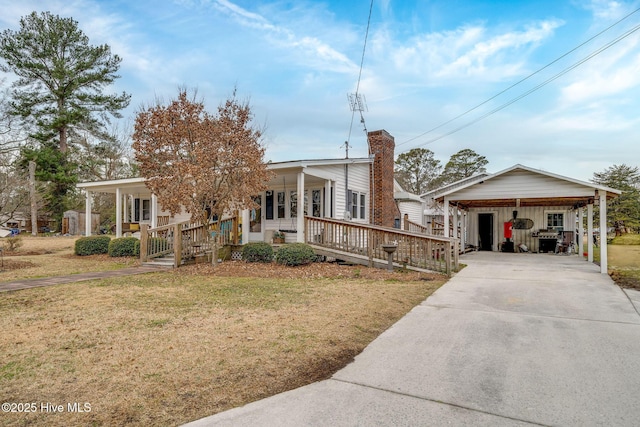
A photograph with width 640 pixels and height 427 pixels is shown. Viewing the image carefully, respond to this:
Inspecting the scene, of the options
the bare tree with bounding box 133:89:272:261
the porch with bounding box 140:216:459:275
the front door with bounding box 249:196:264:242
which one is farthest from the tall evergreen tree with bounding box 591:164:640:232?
the bare tree with bounding box 133:89:272:261

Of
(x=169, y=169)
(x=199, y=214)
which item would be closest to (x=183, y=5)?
(x=169, y=169)

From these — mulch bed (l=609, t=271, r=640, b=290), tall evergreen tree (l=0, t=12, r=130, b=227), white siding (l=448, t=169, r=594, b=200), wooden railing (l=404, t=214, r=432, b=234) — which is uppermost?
tall evergreen tree (l=0, t=12, r=130, b=227)

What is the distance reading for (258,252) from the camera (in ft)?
39.1

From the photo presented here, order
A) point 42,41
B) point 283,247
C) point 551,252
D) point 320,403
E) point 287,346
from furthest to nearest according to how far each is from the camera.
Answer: point 42,41 < point 551,252 < point 283,247 < point 287,346 < point 320,403

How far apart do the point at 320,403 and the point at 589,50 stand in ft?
52.0

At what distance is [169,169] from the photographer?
10.4 metres

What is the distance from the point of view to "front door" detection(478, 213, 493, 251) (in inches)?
806

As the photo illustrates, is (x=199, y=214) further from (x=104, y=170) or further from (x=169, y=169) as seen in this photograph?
(x=104, y=170)

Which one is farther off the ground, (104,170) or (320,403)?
(104,170)

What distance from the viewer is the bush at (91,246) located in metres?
14.2

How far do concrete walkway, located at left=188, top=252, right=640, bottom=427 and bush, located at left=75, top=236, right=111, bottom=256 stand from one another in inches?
522

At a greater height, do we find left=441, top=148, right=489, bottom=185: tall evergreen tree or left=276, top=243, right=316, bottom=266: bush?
left=441, top=148, right=489, bottom=185: tall evergreen tree

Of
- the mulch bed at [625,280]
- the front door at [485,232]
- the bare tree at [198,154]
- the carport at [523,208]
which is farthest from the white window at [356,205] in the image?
the front door at [485,232]

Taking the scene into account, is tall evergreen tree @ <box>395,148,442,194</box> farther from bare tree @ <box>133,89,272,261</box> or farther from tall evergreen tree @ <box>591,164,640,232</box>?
bare tree @ <box>133,89,272,261</box>
